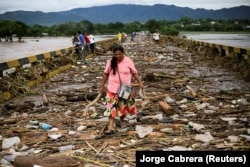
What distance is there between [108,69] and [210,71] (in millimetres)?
8384

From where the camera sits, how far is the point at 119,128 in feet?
20.4

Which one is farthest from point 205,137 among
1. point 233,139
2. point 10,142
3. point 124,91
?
point 10,142

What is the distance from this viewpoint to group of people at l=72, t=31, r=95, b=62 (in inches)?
778

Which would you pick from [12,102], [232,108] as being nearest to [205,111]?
[232,108]

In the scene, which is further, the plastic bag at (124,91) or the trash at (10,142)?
the plastic bag at (124,91)

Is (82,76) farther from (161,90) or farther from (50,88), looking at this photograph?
(161,90)

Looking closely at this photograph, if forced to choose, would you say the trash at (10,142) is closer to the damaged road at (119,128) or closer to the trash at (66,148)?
the damaged road at (119,128)

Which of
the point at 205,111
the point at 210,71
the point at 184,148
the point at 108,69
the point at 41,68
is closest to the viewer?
the point at 184,148

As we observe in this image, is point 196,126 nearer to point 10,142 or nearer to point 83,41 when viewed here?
point 10,142

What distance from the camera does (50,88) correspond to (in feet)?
35.6

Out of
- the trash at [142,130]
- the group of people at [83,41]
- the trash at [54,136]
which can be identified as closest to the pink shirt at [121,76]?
the trash at [142,130]

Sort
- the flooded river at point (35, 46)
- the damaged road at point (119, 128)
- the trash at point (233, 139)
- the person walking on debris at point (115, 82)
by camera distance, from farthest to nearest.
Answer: the flooded river at point (35, 46), the person walking on debris at point (115, 82), the trash at point (233, 139), the damaged road at point (119, 128)

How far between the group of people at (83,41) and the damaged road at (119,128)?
386 inches

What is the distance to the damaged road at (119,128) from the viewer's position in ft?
16.4
